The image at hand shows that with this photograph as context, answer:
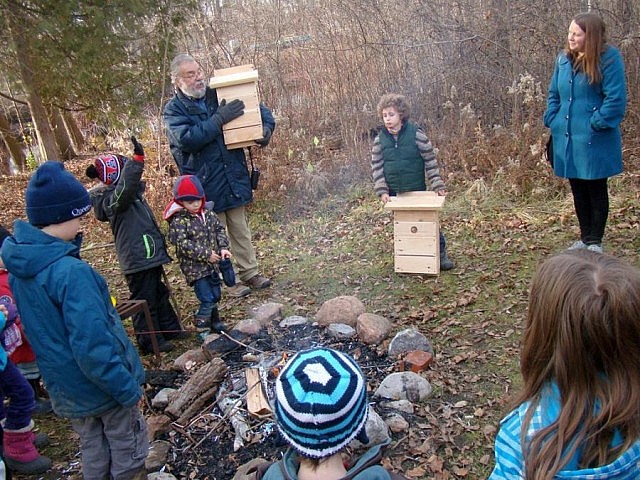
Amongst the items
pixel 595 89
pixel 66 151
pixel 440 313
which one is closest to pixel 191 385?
pixel 440 313

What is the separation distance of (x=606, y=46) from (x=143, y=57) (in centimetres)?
618

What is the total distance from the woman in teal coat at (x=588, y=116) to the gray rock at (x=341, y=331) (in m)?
2.21

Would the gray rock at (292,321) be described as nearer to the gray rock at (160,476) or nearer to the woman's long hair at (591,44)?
the gray rock at (160,476)

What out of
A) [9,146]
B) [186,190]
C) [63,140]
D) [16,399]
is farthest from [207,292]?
[9,146]

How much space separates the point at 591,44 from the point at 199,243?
3513mm

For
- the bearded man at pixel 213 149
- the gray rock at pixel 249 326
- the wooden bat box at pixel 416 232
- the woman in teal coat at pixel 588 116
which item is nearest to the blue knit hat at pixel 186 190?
the bearded man at pixel 213 149

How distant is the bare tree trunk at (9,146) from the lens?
13.6 meters

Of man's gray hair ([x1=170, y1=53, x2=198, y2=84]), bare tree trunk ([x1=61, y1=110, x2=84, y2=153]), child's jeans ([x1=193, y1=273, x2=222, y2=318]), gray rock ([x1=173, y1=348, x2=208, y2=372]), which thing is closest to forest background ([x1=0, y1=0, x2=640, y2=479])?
child's jeans ([x1=193, y1=273, x2=222, y2=318])

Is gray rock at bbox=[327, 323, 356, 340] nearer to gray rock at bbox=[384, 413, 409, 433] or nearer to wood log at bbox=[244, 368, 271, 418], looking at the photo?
wood log at bbox=[244, 368, 271, 418]

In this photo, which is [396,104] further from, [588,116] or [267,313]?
[267,313]

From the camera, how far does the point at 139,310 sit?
14.2ft

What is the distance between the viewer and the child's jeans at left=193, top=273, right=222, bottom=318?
185 inches

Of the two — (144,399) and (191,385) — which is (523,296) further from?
(144,399)

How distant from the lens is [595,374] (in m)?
1.56
